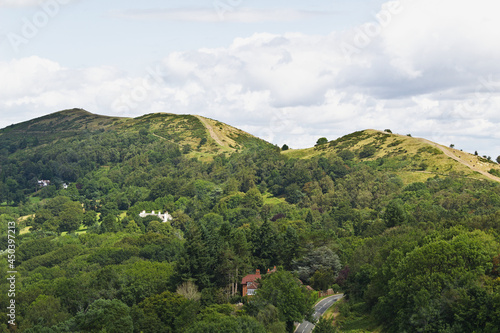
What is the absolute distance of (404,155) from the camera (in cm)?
14175

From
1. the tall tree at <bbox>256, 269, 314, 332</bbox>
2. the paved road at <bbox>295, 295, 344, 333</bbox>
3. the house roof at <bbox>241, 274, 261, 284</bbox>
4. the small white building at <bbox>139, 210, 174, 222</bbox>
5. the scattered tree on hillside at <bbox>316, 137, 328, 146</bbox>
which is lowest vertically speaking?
the paved road at <bbox>295, 295, 344, 333</bbox>

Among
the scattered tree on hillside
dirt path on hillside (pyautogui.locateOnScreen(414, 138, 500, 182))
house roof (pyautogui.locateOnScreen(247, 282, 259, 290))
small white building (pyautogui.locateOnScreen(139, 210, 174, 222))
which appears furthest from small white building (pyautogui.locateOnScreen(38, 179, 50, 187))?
house roof (pyautogui.locateOnScreen(247, 282, 259, 290))

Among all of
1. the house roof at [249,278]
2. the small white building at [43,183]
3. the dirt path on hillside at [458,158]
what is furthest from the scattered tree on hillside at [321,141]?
the house roof at [249,278]

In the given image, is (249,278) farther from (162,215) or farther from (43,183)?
(43,183)

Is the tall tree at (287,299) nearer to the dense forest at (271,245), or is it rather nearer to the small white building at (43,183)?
the dense forest at (271,245)

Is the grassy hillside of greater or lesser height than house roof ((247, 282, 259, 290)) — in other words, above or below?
above

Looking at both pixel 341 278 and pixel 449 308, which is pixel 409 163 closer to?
pixel 341 278

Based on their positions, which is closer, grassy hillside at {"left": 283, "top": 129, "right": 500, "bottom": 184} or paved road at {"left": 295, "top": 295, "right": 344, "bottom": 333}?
paved road at {"left": 295, "top": 295, "right": 344, "bottom": 333}

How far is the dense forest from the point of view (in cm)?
5069

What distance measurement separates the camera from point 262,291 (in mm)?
57188

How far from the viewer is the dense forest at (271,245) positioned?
166 ft

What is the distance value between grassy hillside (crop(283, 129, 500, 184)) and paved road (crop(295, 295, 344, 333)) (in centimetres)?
6115

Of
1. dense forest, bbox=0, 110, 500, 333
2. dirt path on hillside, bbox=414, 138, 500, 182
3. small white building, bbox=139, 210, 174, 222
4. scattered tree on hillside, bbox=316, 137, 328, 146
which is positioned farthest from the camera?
scattered tree on hillside, bbox=316, 137, 328, 146

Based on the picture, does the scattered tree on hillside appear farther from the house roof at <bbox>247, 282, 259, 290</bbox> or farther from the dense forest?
the house roof at <bbox>247, 282, 259, 290</bbox>
